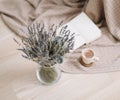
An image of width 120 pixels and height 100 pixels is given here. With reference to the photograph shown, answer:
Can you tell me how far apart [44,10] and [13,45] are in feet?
0.82

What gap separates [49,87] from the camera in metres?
1.09

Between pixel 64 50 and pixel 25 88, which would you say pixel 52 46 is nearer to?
pixel 64 50

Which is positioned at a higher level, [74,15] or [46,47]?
[46,47]

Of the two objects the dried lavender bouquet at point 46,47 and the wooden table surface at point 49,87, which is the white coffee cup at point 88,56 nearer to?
the wooden table surface at point 49,87

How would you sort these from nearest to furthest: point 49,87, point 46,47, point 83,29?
1. point 46,47
2. point 49,87
3. point 83,29

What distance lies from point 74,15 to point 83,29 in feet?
0.38

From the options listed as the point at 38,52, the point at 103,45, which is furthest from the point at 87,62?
the point at 38,52

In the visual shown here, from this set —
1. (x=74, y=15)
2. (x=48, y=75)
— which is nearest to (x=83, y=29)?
(x=74, y=15)

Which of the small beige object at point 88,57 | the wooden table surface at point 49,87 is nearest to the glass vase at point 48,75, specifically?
the wooden table surface at point 49,87

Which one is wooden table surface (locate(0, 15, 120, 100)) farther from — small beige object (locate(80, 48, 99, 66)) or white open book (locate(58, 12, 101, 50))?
white open book (locate(58, 12, 101, 50))

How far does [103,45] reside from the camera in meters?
1.22

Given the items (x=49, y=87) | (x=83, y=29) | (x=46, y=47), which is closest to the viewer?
(x=46, y=47)

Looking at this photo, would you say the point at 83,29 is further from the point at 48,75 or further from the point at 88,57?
the point at 48,75

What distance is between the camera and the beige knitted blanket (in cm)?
116
